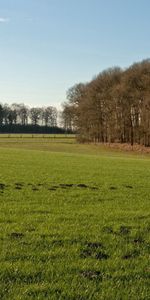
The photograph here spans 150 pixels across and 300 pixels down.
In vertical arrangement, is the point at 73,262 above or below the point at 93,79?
below

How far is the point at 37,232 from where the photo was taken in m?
10.2

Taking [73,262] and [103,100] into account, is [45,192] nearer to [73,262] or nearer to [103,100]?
[73,262]

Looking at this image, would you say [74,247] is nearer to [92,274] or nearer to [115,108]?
[92,274]

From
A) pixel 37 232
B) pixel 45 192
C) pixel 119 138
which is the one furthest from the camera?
pixel 119 138

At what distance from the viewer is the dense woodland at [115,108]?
3322 inches

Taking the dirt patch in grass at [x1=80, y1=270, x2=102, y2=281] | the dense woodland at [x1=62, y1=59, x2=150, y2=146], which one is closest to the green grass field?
the dirt patch in grass at [x1=80, y1=270, x2=102, y2=281]

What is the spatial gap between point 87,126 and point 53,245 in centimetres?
9946

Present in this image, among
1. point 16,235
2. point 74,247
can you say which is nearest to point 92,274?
point 74,247

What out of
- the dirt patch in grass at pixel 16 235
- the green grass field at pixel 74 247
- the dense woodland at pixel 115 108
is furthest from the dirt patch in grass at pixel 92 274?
the dense woodland at pixel 115 108

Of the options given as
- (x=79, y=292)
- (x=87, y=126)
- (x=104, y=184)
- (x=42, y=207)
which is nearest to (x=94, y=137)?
(x=87, y=126)

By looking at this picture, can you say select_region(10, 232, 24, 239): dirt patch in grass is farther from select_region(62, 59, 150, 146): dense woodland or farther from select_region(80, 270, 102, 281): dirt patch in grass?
select_region(62, 59, 150, 146): dense woodland

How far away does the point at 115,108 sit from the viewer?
94.4m

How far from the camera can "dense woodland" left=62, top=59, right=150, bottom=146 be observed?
84.4m

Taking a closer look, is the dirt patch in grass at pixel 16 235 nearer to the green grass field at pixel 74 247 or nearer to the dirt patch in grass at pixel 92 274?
the green grass field at pixel 74 247
